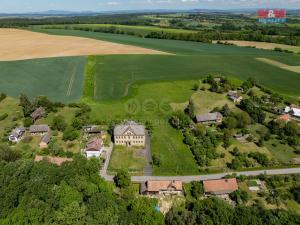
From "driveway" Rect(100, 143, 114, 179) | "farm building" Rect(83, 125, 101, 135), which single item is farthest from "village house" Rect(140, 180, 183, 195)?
"farm building" Rect(83, 125, 101, 135)

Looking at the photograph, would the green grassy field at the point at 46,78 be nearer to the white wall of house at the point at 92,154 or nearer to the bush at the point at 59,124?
the bush at the point at 59,124

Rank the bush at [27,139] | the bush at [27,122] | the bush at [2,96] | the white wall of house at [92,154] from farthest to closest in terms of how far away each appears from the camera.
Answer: the bush at [2,96] < the bush at [27,122] < the bush at [27,139] < the white wall of house at [92,154]

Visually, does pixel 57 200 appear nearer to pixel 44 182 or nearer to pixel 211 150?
pixel 44 182

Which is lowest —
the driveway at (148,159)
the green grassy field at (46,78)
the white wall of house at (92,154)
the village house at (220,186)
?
the driveway at (148,159)

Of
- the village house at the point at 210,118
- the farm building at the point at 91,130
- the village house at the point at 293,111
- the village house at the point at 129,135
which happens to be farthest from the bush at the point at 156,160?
the village house at the point at 293,111

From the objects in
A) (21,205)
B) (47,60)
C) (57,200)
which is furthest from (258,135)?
(47,60)

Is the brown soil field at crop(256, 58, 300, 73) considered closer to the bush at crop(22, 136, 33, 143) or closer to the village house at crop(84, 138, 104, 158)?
the village house at crop(84, 138, 104, 158)
